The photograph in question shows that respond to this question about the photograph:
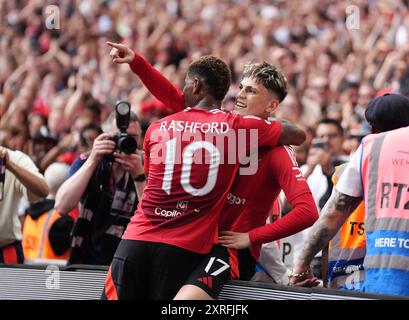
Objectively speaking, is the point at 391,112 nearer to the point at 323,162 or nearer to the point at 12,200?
the point at 323,162

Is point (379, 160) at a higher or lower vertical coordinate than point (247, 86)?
lower

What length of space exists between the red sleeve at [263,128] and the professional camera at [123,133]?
1279mm

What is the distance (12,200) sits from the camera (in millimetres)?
7051

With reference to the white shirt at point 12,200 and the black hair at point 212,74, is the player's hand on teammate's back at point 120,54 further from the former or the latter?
the white shirt at point 12,200

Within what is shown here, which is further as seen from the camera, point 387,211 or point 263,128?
point 263,128

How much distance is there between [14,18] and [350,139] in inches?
418

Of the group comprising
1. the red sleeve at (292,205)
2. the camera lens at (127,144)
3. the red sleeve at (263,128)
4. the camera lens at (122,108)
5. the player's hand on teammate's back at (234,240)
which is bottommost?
the player's hand on teammate's back at (234,240)

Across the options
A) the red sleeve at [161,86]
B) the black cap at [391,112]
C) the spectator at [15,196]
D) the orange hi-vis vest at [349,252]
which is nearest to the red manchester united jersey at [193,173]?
the red sleeve at [161,86]

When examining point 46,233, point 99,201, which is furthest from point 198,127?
point 46,233

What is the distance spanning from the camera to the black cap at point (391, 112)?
525cm

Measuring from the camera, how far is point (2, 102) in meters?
13.9

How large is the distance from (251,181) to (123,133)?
4.34 feet

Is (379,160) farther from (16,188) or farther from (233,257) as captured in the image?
(16,188)
